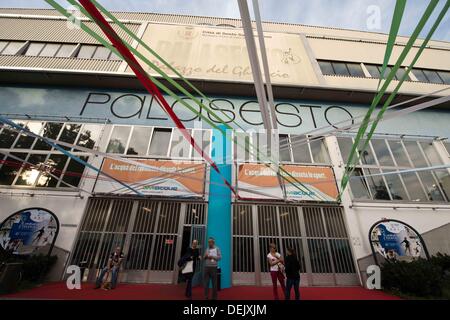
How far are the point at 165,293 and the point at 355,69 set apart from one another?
16.6 meters

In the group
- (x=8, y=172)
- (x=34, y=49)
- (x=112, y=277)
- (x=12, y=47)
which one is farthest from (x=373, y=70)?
(x=12, y=47)

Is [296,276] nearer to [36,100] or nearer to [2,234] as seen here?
[2,234]

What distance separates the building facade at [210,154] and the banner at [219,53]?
99mm

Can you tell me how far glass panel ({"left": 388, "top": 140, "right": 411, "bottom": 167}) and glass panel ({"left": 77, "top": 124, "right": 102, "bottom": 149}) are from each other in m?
15.4

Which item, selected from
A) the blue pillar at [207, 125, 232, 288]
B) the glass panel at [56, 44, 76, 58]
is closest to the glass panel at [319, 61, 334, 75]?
the blue pillar at [207, 125, 232, 288]

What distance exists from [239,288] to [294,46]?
591 inches

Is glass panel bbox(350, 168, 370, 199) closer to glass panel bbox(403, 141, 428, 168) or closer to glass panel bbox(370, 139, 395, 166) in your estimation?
glass panel bbox(370, 139, 395, 166)

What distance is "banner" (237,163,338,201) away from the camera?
31.2 feet

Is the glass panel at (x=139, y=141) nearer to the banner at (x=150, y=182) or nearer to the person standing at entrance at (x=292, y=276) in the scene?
the banner at (x=150, y=182)

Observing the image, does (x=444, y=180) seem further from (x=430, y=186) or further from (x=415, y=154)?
(x=415, y=154)

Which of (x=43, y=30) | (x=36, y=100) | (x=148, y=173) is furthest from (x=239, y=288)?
(x=43, y=30)
